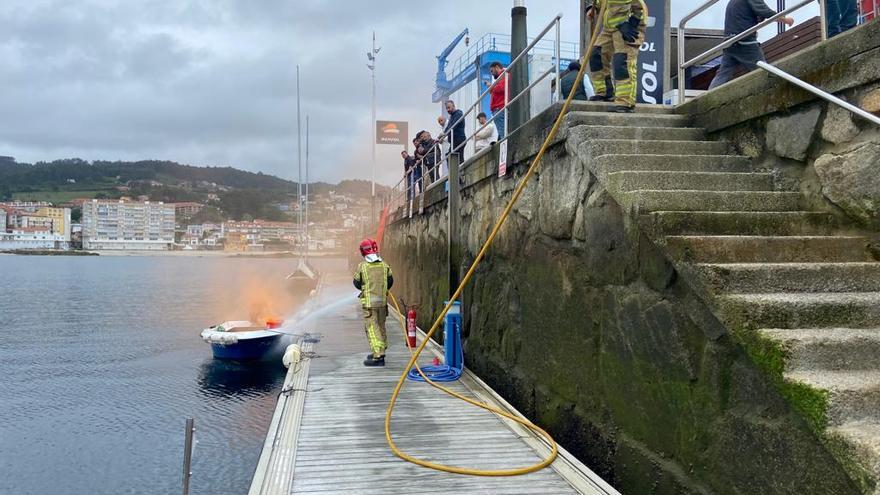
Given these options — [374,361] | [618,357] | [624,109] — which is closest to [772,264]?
[618,357]

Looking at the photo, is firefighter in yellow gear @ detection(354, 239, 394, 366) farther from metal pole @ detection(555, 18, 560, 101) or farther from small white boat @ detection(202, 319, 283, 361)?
small white boat @ detection(202, 319, 283, 361)

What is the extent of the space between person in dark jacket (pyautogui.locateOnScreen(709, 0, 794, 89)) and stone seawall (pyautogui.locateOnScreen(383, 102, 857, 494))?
204cm

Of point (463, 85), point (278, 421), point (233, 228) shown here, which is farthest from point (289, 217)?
point (278, 421)

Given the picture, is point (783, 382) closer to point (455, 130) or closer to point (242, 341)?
point (455, 130)

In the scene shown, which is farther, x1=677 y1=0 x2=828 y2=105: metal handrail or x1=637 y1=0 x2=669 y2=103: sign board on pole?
x1=637 y1=0 x2=669 y2=103: sign board on pole

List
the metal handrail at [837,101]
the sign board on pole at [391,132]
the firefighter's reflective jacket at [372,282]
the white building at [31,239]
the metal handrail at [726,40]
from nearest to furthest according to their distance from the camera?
the metal handrail at [837,101] < the metal handrail at [726,40] < the firefighter's reflective jacket at [372,282] < the sign board on pole at [391,132] < the white building at [31,239]

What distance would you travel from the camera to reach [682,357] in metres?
3.75

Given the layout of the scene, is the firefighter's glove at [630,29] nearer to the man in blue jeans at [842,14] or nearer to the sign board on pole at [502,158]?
the man in blue jeans at [842,14]

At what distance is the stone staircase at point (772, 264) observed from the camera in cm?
264

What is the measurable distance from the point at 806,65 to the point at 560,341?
9.62 feet

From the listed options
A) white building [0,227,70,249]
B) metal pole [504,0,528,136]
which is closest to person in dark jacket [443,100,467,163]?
metal pole [504,0,528,136]

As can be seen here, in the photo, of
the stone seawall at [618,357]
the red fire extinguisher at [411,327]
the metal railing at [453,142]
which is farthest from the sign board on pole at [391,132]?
the stone seawall at [618,357]

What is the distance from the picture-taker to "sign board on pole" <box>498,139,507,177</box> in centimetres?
764

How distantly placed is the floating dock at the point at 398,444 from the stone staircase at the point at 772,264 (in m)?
1.95
